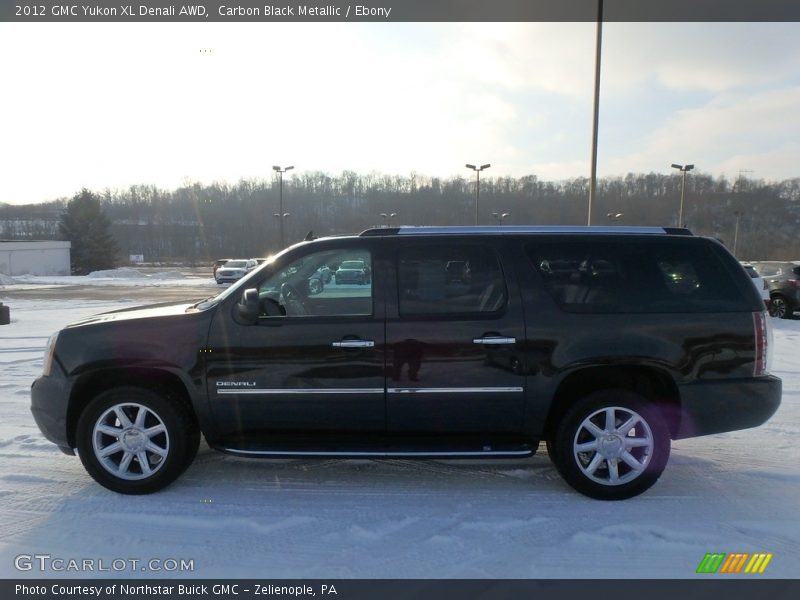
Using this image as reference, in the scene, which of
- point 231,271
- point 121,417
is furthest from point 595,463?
point 231,271

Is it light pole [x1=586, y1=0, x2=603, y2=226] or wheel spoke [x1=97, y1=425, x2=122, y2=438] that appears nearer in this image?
wheel spoke [x1=97, y1=425, x2=122, y2=438]

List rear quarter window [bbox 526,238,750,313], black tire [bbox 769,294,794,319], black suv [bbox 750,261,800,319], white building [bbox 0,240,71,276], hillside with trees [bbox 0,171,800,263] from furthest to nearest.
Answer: hillside with trees [bbox 0,171,800,263] → white building [bbox 0,240,71,276] → black tire [bbox 769,294,794,319] → black suv [bbox 750,261,800,319] → rear quarter window [bbox 526,238,750,313]

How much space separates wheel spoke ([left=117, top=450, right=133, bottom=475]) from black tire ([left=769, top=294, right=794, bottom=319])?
17.1m

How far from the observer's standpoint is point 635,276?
158 inches

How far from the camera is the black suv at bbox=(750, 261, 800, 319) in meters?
15.0

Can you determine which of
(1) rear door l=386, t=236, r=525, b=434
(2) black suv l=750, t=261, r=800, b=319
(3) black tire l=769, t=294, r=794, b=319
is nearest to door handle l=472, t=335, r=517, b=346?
(1) rear door l=386, t=236, r=525, b=434

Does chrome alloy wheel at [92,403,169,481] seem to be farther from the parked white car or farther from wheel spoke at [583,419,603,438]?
the parked white car

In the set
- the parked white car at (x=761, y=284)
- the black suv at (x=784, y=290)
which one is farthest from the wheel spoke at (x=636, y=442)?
the black suv at (x=784, y=290)

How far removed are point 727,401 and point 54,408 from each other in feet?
16.2

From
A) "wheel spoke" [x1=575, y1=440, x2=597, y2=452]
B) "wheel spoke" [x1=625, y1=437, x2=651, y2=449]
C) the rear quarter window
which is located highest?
the rear quarter window

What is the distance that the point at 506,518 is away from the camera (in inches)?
143

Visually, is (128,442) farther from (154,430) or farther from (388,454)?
(388,454)

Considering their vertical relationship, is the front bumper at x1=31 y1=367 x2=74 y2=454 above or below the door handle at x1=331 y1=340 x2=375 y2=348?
below

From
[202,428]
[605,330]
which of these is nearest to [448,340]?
[605,330]
